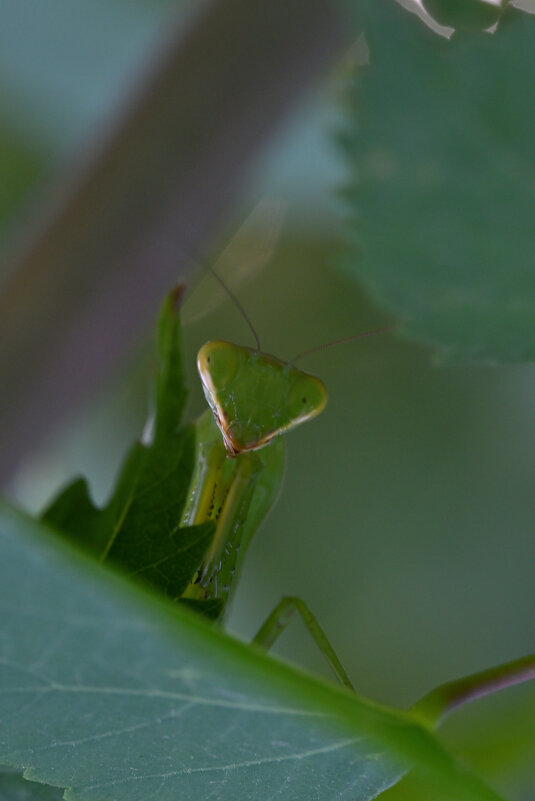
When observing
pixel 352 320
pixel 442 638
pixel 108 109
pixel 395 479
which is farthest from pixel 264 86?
pixel 442 638

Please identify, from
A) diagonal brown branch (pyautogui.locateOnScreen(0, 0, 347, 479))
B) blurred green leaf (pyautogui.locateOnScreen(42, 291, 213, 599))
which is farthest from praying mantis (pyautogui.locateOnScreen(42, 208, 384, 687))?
diagonal brown branch (pyautogui.locateOnScreen(0, 0, 347, 479))

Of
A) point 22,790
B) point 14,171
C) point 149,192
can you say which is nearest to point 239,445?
point 149,192

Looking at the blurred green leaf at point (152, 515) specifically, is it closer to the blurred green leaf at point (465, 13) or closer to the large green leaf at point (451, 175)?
the large green leaf at point (451, 175)

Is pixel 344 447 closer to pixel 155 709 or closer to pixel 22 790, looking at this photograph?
pixel 22 790

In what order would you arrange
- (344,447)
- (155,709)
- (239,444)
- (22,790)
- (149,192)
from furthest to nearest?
(344,447) < (149,192) < (239,444) < (22,790) < (155,709)

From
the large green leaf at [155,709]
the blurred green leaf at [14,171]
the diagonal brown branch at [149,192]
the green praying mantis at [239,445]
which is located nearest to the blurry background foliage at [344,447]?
the blurred green leaf at [14,171]

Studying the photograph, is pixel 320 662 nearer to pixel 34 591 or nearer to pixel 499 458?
pixel 499 458
